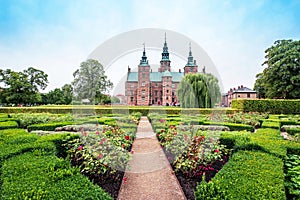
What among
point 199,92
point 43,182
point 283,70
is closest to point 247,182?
point 43,182

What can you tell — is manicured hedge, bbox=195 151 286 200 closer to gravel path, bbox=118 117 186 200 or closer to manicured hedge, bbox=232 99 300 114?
gravel path, bbox=118 117 186 200

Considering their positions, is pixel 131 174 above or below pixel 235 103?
below

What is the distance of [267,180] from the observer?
2385mm

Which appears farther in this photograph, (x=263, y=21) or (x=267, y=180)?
(x=263, y=21)

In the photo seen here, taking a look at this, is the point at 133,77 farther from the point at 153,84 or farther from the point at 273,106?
the point at 273,106

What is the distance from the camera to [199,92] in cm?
1727

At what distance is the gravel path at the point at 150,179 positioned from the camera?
2.94 m

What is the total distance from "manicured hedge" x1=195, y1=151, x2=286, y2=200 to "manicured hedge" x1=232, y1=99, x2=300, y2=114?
15137 millimetres

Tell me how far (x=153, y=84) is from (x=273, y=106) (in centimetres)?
2638

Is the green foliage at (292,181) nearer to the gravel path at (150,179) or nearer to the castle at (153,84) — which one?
the gravel path at (150,179)

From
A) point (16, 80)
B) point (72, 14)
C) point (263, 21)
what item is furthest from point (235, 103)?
point (16, 80)

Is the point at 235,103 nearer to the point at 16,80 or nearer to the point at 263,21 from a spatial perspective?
the point at 263,21

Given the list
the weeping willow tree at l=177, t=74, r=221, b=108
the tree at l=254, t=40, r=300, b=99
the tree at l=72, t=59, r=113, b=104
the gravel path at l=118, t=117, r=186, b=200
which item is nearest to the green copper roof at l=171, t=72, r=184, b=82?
the tree at l=254, t=40, r=300, b=99

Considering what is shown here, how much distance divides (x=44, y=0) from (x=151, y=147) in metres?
7.99
